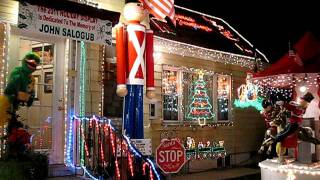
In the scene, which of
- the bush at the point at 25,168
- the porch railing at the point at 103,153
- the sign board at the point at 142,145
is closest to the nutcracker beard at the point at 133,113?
the sign board at the point at 142,145

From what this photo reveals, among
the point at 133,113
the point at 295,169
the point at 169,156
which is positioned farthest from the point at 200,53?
the point at 169,156

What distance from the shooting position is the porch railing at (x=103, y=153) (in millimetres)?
8461

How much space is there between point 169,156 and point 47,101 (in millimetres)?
3509

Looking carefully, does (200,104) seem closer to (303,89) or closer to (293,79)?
(293,79)

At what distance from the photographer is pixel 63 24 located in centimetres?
852

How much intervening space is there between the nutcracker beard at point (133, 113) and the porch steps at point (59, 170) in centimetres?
154

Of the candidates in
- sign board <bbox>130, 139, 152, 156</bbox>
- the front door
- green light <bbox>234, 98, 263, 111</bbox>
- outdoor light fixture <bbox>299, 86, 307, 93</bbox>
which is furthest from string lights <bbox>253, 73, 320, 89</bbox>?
the front door

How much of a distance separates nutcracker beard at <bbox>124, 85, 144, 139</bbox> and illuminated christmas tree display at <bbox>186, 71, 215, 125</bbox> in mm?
4543

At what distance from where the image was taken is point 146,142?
903 centimetres

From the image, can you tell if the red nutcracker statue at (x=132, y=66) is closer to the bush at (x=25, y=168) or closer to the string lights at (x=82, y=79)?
the string lights at (x=82, y=79)

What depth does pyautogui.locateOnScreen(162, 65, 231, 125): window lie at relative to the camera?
1322 centimetres

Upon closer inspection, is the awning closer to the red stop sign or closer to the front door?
the red stop sign

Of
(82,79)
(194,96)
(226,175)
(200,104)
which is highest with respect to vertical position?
(82,79)

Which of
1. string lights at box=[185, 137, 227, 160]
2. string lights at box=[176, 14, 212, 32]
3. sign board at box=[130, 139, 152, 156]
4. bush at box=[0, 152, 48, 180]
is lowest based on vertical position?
string lights at box=[185, 137, 227, 160]
